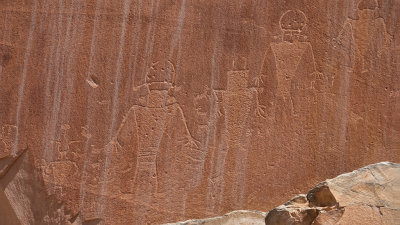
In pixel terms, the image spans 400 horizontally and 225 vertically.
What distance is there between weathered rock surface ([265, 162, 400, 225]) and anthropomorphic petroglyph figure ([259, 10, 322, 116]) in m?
1.23

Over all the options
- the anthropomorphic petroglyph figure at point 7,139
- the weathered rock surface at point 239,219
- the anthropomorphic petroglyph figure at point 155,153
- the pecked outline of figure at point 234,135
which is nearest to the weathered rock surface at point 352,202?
the weathered rock surface at point 239,219

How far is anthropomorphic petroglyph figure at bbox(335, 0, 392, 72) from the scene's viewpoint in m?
6.29

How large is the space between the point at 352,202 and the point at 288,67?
5.49ft

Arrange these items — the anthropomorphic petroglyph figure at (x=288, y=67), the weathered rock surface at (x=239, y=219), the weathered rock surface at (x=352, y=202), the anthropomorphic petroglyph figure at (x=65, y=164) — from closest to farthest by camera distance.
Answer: the weathered rock surface at (x=352, y=202)
the weathered rock surface at (x=239, y=219)
the anthropomorphic petroglyph figure at (x=65, y=164)
the anthropomorphic petroglyph figure at (x=288, y=67)

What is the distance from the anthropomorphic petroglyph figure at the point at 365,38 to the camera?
6.29 m

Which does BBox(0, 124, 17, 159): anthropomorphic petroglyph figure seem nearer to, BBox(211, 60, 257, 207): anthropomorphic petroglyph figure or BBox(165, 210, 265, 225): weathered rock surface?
BBox(165, 210, 265, 225): weathered rock surface

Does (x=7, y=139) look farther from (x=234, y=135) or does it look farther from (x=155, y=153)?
(x=234, y=135)

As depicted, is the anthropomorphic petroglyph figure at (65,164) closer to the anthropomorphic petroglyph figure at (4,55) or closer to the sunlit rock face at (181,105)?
the sunlit rock face at (181,105)

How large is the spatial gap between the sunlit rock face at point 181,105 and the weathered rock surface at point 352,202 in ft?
3.38

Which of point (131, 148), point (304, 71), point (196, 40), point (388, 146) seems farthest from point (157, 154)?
point (388, 146)

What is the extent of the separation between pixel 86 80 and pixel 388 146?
8.31 ft

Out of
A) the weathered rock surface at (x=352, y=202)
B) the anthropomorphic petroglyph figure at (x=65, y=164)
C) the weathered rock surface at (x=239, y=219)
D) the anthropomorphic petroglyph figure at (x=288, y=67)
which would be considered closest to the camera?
the weathered rock surface at (x=352, y=202)

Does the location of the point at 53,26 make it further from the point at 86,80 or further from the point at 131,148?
the point at 131,148

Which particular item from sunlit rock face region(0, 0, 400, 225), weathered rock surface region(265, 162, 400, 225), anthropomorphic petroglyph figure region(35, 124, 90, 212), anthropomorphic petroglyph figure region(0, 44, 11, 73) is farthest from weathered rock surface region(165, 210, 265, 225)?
anthropomorphic petroglyph figure region(0, 44, 11, 73)
